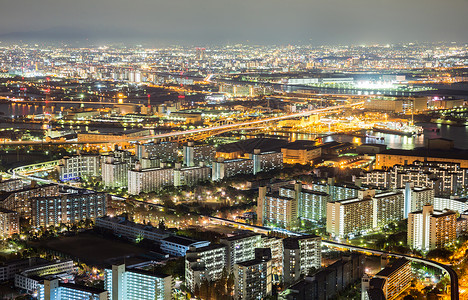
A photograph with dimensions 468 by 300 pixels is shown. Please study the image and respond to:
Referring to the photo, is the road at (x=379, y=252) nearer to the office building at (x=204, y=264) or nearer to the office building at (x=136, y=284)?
the office building at (x=204, y=264)

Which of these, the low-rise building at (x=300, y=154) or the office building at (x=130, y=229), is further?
the low-rise building at (x=300, y=154)

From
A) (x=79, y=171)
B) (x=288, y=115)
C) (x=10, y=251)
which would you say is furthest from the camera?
(x=288, y=115)

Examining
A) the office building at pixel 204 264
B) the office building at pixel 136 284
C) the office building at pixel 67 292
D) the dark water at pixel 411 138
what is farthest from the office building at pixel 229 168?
the office building at pixel 67 292

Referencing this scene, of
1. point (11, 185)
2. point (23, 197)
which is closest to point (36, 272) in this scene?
point (23, 197)

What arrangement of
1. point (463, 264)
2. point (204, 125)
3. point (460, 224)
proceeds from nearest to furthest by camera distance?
point (463, 264)
point (460, 224)
point (204, 125)

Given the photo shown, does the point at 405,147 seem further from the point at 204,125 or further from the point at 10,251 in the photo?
the point at 10,251

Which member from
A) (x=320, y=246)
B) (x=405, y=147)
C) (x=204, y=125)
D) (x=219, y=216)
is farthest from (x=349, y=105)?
(x=320, y=246)

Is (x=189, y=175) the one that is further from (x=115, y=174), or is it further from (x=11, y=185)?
(x=11, y=185)
